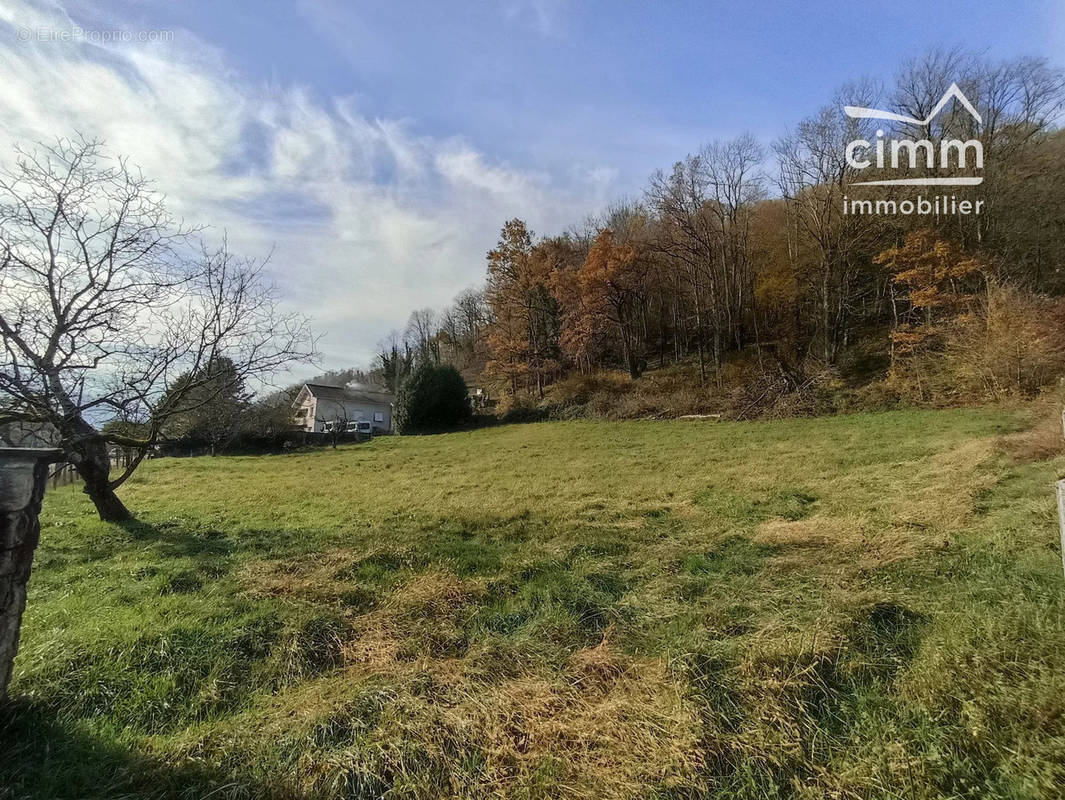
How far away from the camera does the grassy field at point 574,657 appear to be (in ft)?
6.59

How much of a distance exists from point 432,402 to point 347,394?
21.1m

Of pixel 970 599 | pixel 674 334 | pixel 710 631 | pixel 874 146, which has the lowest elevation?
pixel 710 631

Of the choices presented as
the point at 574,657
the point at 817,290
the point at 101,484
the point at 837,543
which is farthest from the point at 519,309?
the point at 574,657

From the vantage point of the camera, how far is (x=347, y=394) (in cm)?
4494

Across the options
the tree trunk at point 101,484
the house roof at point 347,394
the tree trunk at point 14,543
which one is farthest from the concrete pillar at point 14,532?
the house roof at point 347,394

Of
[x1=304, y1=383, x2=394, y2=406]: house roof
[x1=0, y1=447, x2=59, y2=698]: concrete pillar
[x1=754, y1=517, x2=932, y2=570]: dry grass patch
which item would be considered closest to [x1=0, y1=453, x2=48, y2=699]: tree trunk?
[x1=0, y1=447, x2=59, y2=698]: concrete pillar

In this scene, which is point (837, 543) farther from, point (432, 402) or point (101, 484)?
point (432, 402)

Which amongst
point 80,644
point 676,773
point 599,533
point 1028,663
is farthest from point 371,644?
point 1028,663

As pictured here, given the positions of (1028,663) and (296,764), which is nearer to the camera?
(296,764)

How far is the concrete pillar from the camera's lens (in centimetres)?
246

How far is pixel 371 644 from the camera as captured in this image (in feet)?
10.6

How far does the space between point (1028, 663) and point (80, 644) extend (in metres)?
5.47

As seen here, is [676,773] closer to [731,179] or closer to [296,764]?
[296,764]

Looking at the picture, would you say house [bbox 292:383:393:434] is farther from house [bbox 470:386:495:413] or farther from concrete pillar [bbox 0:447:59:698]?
concrete pillar [bbox 0:447:59:698]
